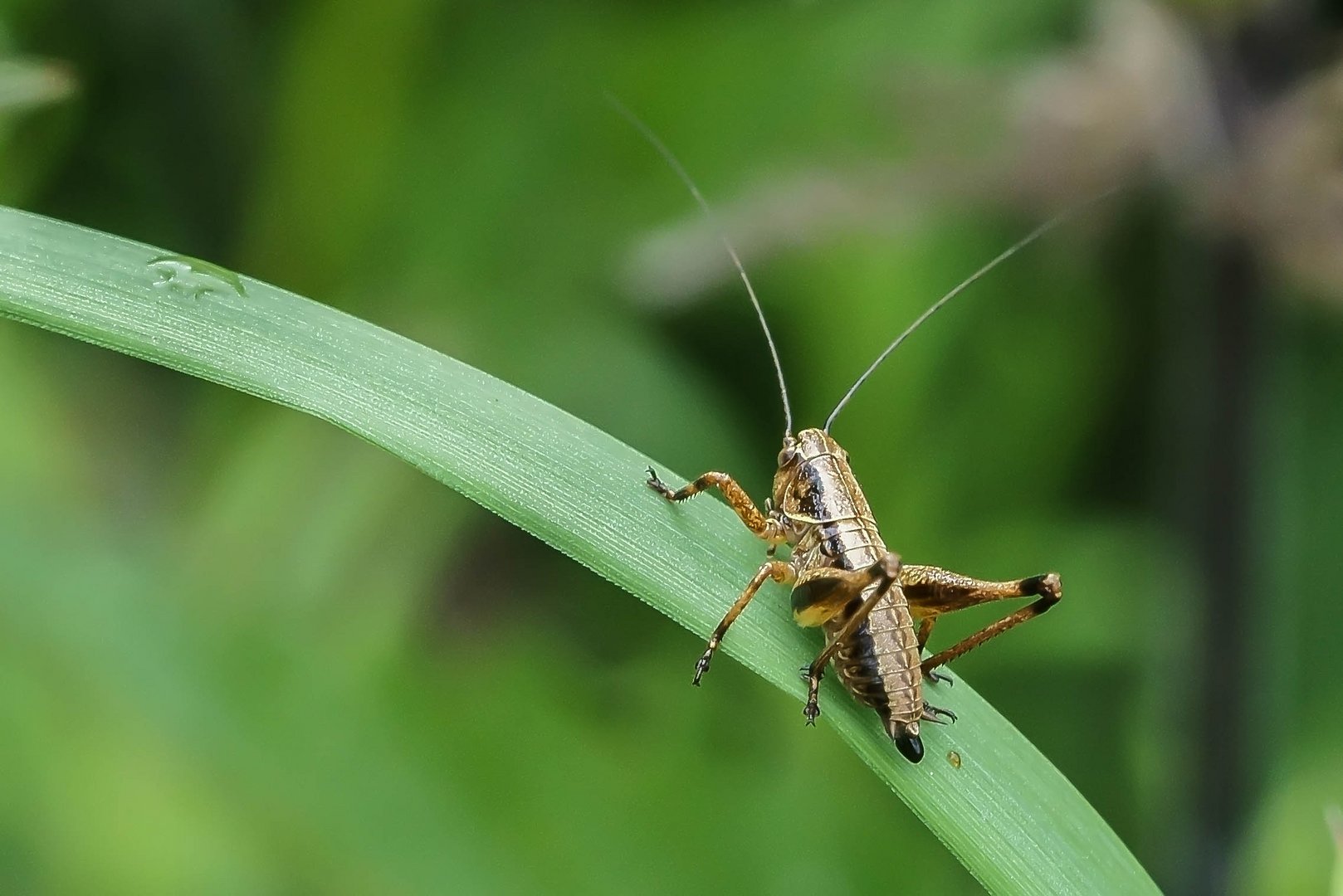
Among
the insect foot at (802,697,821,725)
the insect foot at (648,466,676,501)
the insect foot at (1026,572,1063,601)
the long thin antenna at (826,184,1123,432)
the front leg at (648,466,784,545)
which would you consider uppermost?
the long thin antenna at (826,184,1123,432)

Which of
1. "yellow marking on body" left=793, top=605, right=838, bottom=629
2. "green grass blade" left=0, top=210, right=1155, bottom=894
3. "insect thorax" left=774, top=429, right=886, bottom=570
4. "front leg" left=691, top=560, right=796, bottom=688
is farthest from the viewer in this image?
"insect thorax" left=774, top=429, right=886, bottom=570

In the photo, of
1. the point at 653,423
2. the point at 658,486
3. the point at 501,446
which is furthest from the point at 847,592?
the point at 653,423

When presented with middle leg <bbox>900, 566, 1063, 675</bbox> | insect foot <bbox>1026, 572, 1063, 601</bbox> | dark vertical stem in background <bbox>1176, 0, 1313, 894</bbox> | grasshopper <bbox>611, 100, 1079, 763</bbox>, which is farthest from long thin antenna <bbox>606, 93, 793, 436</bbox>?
dark vertical stem in background <bbox>1176, 0, 1313, 894</bbox>

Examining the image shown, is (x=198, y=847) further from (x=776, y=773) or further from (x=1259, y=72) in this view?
(x=1259, y=72)

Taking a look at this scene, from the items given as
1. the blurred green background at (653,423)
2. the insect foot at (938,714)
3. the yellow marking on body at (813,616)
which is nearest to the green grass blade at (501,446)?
the insect foot at (938,714)

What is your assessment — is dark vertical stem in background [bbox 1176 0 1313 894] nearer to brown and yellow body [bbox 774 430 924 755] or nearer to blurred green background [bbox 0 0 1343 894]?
blurred green background [bbox 0 0 1343 894]

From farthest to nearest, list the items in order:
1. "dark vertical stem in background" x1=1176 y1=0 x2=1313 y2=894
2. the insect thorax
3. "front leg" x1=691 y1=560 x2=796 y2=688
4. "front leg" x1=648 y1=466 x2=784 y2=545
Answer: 1. "dark vertical stem in background" x1=1176 y1=0 x2=1313 y2=894
2. the insect thorax
3. "front leg" x1=648 y1=466 x2=784 y2=545
4. "front leg" x1=691 y1=560 x2=796 y2=688

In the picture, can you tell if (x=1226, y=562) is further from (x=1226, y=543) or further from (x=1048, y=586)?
(x=1048, y=586)

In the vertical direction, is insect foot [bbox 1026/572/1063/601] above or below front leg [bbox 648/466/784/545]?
below

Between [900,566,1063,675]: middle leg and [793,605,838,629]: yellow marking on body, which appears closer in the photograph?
[793,605,838,629]: yellow marking on body
